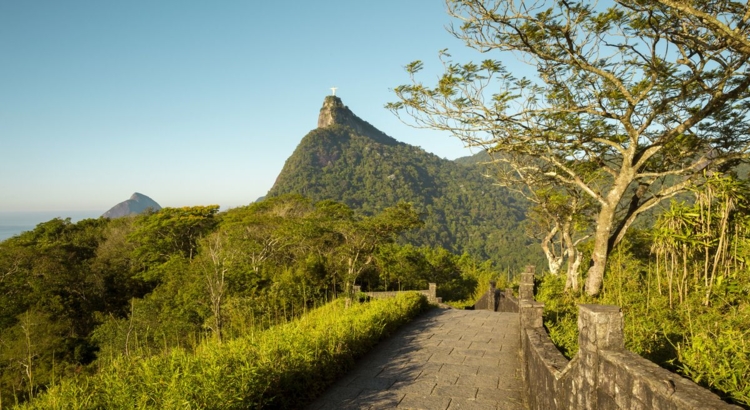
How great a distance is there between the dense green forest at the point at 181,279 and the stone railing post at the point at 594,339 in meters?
9.65

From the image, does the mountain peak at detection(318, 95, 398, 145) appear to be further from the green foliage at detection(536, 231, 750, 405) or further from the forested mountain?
the green foliage at detection(536, 231, 750, 405)

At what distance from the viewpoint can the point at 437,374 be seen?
16.9ft

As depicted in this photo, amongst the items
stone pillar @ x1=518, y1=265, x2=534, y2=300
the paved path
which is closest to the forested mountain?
stone pillar @ x1=518, y1=265, x2=534, y2=300

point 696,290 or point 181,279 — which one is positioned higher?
point 696,290

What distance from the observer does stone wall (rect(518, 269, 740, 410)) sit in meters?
1.89

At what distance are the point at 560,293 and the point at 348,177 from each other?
83.9 metres

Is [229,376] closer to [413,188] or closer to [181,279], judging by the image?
[181,279]

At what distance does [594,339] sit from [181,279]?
66.8ft

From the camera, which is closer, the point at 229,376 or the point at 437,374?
the point at 229,376

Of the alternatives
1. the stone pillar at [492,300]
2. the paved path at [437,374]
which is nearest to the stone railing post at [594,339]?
the paved path at [437,374]

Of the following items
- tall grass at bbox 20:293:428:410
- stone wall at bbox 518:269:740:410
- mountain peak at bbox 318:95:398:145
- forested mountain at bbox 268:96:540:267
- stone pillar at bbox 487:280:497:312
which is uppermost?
mountain peak at bbox 318:95:398:145

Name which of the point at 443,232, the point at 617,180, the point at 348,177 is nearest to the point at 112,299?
the point at 617,180

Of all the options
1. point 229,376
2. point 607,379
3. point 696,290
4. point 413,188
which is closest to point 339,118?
point 413,188

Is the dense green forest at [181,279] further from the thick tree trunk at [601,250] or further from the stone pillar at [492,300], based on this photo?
the thick tree trunk at [601,250]
